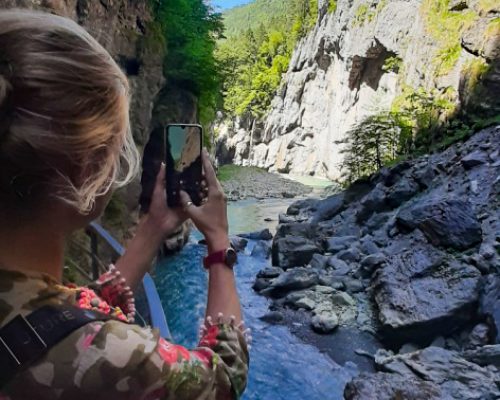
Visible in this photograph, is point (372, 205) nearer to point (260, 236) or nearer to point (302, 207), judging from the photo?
point (260, 236)

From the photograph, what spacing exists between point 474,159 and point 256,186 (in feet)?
72.4

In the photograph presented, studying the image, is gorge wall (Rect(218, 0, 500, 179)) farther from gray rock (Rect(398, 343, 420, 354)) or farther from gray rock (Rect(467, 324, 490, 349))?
gray rock (Rect(398, 343, 420, 354))

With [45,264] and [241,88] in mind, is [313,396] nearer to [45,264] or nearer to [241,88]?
[45,264]

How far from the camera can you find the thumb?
1048mm

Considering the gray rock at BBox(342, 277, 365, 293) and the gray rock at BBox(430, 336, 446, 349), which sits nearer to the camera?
the gray rock at BBox(430, 336, 446, 349)

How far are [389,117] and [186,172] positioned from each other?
20.1 metres

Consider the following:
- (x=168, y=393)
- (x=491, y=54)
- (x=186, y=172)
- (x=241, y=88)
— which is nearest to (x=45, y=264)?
(x=168, y=393)

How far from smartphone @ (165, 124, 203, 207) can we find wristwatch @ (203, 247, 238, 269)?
15cm

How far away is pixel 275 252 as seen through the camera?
10.3 metres

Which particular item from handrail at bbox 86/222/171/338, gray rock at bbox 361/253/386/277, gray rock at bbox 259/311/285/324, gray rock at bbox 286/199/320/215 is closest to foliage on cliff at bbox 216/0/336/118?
gray rock at bbox 286/199/320/215

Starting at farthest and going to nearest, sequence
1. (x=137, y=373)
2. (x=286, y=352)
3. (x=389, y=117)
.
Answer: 1. (x=389, y=117)
2. (x=286, y=352)
3. (x=137, y=373)

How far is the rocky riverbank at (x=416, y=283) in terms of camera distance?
508cm

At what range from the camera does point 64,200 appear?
2.39ft

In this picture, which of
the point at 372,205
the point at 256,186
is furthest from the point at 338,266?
the point at 256,186
